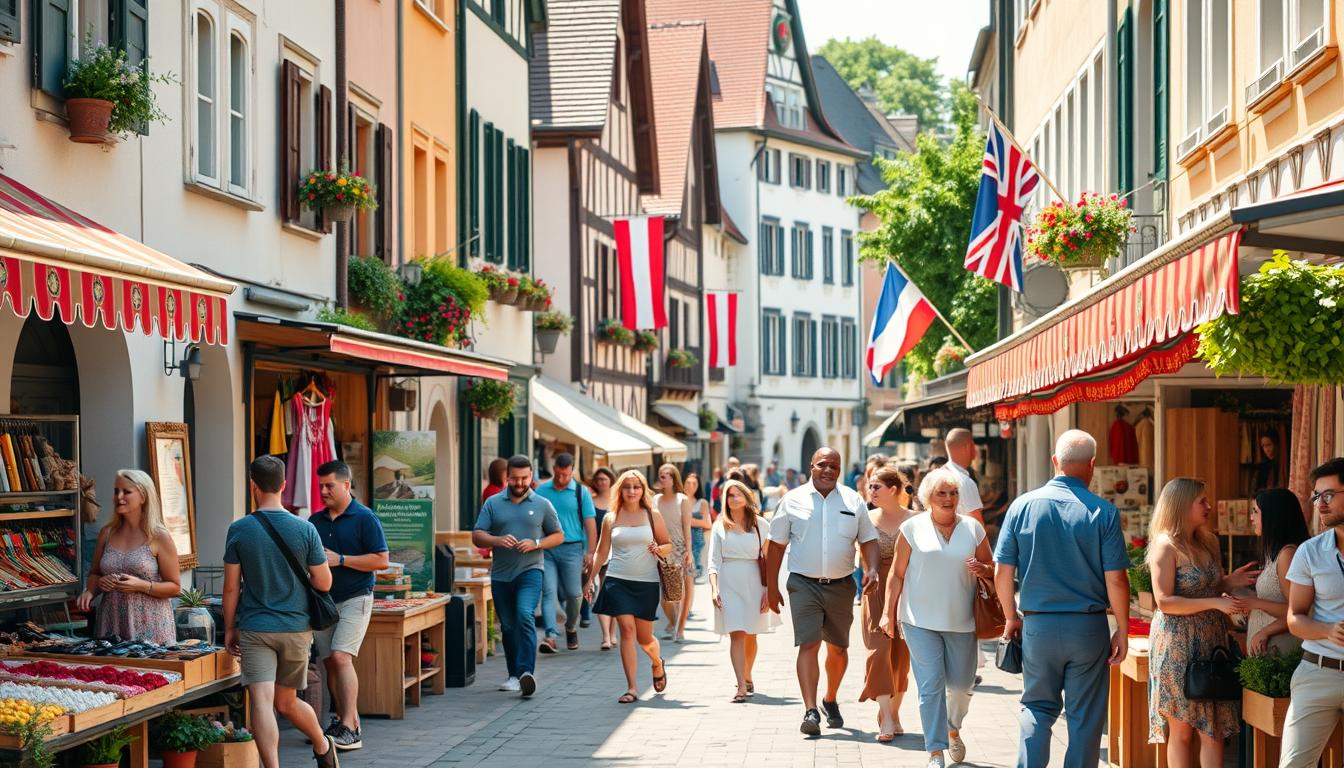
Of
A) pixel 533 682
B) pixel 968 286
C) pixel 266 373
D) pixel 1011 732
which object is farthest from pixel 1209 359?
pixel 968 286

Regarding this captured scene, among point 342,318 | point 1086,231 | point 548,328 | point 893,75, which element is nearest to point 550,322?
point 548,328

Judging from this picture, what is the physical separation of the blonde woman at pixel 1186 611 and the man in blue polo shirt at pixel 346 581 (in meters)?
4.85

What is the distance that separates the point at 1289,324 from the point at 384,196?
13.5 m

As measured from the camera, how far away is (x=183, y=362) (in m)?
13.0

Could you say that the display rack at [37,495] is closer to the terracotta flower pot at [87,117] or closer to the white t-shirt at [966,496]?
the terracotta flower pot at [87,117]

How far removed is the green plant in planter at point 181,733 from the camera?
31.7 feet

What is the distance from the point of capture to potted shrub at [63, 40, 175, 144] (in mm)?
11094

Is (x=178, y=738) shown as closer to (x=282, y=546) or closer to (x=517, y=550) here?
(x=282, y=546)

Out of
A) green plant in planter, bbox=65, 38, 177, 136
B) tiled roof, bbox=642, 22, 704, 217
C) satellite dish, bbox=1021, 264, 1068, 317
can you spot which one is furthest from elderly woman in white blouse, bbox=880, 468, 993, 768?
tiled roof, bbox=642, 22, 704, 217

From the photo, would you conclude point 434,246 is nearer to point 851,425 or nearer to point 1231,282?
point 1231,282

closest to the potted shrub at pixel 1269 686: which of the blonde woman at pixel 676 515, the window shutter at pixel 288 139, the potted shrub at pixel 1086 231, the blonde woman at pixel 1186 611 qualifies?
the blonde woman at pixel 1186 611

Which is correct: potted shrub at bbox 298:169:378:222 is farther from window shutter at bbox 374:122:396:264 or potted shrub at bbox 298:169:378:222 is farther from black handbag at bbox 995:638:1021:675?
black handbag at bbox 995:638:1021:675

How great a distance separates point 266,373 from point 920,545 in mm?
8398

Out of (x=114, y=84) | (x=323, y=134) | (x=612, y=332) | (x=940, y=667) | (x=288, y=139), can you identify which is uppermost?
(x=323, y=134)
